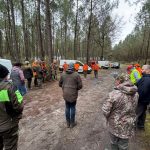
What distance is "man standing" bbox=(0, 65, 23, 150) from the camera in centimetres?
249

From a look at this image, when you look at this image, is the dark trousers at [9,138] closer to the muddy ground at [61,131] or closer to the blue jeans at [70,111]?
the muddy ground at [61,131]

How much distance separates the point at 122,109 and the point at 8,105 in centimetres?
190

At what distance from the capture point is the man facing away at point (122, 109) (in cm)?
289

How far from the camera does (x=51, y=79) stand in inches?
517

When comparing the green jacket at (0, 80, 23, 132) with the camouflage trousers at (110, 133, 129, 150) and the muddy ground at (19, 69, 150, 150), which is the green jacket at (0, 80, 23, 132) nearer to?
the muddy ground at (19, 69, 150, 150)

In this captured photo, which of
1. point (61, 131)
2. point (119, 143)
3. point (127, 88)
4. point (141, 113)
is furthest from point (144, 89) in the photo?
point (61, 131)

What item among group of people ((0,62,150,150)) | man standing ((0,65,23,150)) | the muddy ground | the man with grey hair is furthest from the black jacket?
man standing ((0,65,23,150))

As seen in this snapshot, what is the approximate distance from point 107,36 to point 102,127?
31394 mm

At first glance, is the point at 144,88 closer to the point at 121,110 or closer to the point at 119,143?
the point at 121,110

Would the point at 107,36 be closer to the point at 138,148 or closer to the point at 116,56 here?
the point at 138,148

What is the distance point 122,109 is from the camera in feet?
9.59

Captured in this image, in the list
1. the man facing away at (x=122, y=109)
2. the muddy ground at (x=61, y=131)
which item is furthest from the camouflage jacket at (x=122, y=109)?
the muddy ground at (x=61, y=131)

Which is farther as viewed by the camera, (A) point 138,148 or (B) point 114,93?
(A) point 138,148

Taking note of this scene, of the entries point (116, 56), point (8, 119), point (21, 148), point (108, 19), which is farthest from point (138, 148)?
point (116, 56)
